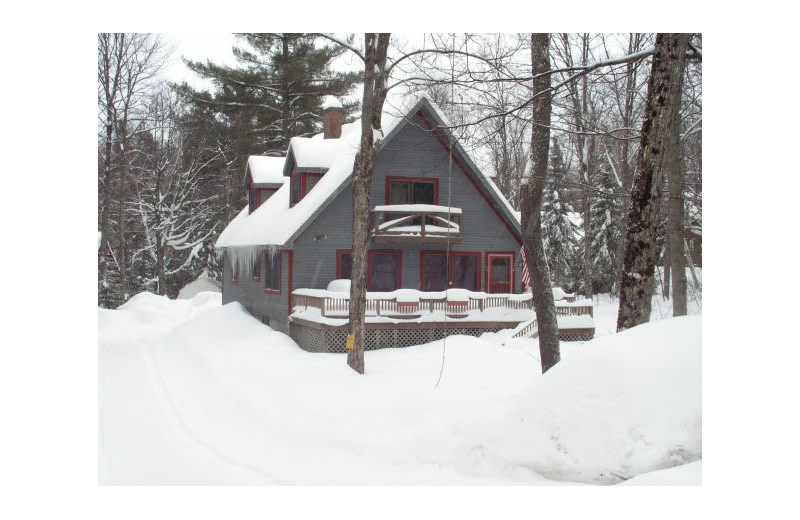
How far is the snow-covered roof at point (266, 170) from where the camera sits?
23.2 metres

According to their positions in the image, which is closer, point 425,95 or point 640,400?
point 640,400

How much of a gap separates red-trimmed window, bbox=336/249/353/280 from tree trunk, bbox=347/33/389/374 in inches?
229

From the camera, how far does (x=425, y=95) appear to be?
1645cm

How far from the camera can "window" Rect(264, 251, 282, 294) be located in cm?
1870

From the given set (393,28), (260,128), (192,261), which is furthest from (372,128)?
(192,261)

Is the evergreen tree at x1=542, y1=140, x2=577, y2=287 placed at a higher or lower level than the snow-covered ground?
higher

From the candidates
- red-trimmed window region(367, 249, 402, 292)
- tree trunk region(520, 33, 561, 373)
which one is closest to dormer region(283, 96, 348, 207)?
red-trimmed window region(367, 249, 402, 292)

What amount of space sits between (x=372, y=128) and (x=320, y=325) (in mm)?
5652

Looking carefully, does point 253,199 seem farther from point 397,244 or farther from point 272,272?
point 397,244

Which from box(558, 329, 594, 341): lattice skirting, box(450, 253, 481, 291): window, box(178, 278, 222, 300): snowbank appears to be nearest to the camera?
box(558, 329, 594, 341): lattice skirting

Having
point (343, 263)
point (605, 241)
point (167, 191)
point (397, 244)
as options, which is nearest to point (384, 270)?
point (397, 244)

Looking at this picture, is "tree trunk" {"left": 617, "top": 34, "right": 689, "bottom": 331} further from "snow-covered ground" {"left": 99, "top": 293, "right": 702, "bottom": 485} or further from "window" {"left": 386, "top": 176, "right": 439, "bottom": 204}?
"window" {"left": 386, "top": 176, "right": 439, "bottom": 204}

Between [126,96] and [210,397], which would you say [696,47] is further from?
[126,96]

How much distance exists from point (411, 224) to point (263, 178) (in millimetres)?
7790
